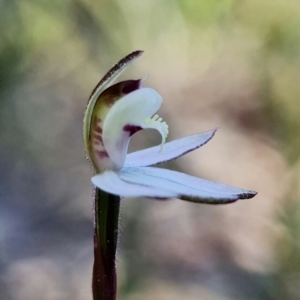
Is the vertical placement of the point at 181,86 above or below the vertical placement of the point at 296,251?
above

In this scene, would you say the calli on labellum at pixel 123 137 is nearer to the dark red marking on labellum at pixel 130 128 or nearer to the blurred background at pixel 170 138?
the dark red marking on labellum at pixel 130 128

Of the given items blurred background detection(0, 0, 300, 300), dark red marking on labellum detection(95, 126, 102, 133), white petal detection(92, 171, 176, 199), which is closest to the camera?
white petal detection(92, 171, 176, 199)

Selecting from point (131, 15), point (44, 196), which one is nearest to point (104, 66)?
point (131, 15)

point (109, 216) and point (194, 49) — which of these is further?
point (194, 49)

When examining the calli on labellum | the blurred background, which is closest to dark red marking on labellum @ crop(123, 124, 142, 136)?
the calli on labellum

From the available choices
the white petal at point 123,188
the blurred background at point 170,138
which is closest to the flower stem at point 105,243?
the white petal at point 123,188

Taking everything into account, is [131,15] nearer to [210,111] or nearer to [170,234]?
[210,111]

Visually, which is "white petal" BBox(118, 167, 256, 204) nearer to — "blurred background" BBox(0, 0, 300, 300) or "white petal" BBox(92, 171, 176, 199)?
"white petal" BBox(92, 171, 176, 199)
